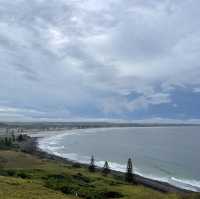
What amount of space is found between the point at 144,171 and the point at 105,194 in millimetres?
57734

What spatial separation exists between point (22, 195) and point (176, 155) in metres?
115

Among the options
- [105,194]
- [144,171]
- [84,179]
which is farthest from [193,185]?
[105,194]

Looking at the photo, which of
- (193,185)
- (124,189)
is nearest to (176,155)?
(193,185)

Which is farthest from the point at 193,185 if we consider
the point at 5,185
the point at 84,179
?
the point at 5,185

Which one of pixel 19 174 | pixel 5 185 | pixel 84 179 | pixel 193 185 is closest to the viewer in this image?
pixel 5 185

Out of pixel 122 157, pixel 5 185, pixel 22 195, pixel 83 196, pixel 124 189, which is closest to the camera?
pixel 22 195

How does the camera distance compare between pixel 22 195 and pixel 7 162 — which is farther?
pixel 7 162

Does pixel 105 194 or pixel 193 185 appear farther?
pixel 193 185

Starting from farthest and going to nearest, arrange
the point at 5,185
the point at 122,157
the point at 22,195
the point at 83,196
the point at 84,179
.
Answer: the point at 122,157
the point at 84,179
the point at 83,196
the point at 5,185
the point at 22,195

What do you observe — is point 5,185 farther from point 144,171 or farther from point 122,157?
point 122,157

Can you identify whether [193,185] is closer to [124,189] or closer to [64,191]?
[124,189]

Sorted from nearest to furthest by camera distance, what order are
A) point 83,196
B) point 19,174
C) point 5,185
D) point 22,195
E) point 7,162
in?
point 22,195 < point 5,185 < point 83,196 < point 19,174 < point 7,162

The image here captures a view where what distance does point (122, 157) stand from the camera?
14100 cm

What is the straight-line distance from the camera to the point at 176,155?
473ft
